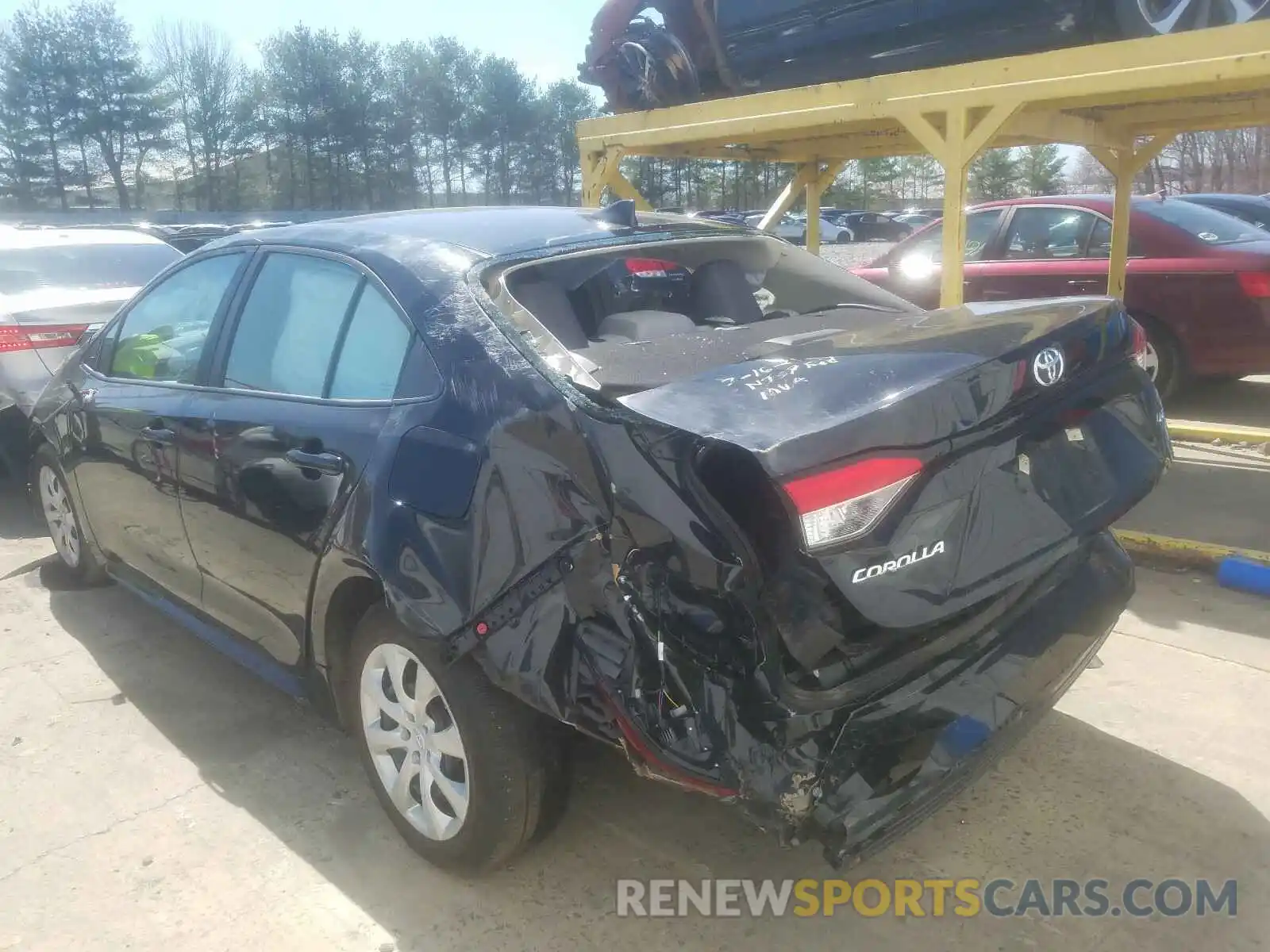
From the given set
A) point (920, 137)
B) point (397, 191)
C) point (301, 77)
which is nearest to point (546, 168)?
point (397, 191)

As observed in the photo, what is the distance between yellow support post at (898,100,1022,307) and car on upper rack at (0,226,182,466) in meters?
4.33

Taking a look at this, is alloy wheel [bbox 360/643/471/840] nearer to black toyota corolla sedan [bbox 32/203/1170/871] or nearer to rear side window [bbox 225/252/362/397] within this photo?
black toyota corolla sedan [bbox 32/203/1170/871]

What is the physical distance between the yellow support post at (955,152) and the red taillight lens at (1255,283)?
3.18 m

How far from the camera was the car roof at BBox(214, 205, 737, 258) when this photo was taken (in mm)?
2814

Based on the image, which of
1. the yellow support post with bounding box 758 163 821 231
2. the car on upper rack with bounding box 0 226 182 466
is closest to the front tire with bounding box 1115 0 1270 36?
the yellow support post with bounding box 758 163 821 231

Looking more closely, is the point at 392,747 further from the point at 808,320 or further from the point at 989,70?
the point at 989,70

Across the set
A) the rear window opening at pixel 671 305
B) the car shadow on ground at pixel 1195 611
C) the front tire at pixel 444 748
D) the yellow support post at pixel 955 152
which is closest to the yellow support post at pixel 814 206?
the yellow support post at pixel 955 152

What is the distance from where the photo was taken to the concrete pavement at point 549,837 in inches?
94.1

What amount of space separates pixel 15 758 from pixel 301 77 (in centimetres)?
5357

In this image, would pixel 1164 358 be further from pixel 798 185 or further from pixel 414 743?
pixel 414 743

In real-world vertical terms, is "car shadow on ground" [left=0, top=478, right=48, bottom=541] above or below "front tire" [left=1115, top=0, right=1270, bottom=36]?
below

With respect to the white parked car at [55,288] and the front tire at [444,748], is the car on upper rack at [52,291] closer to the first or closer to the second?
the white parked car at [55,288]

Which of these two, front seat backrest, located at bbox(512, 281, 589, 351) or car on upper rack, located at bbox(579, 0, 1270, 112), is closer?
front seat backrest, located at bbox(512, 281, 589, 351)

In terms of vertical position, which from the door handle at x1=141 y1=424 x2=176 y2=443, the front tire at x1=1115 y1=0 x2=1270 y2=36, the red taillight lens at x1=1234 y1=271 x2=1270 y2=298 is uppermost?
the front tire at x1=1115 y1=0 x2=1270 y2=36
